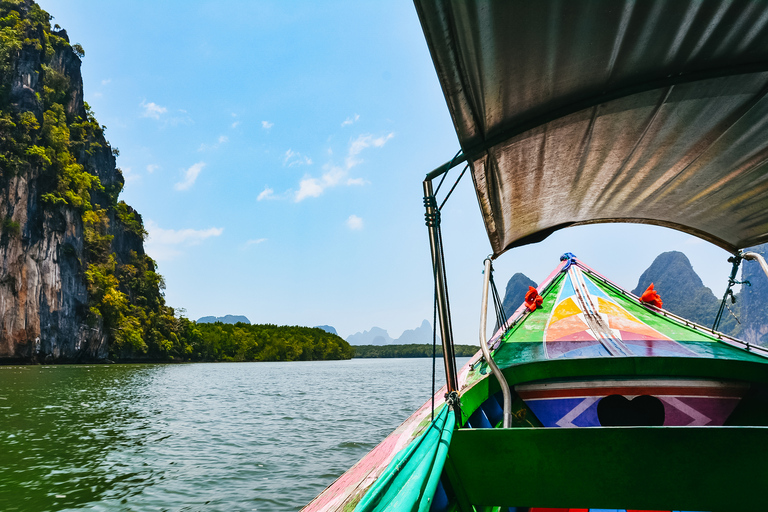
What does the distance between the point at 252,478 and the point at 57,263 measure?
43.9 metres

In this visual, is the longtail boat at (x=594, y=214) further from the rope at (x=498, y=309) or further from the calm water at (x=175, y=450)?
the calm water at (x=175, y=450)

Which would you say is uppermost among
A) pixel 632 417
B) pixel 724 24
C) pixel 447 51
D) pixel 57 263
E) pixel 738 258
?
pixel 57 263

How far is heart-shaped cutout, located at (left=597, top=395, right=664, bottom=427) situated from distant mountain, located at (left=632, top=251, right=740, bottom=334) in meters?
116

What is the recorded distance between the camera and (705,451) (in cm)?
166

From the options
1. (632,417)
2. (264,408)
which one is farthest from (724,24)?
(264,408)

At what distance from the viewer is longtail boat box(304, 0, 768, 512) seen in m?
1.71

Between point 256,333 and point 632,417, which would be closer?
point 632,417

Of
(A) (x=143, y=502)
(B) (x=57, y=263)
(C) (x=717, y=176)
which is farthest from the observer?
(B) (x=57, y=263)

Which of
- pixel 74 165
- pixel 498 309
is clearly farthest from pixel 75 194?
pixel 498 309

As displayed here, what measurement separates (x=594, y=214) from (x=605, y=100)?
2.46 m

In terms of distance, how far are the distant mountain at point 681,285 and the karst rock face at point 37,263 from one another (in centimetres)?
11284

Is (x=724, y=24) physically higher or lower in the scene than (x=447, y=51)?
higher

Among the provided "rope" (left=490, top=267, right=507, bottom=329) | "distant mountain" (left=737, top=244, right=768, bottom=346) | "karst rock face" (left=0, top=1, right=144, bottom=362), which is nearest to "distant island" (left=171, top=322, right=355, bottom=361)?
"karst rock face" (left=0, top=1, right=144, bottom=362)

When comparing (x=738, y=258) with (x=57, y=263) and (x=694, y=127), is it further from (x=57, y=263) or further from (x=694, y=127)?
(x=57, y=263)
